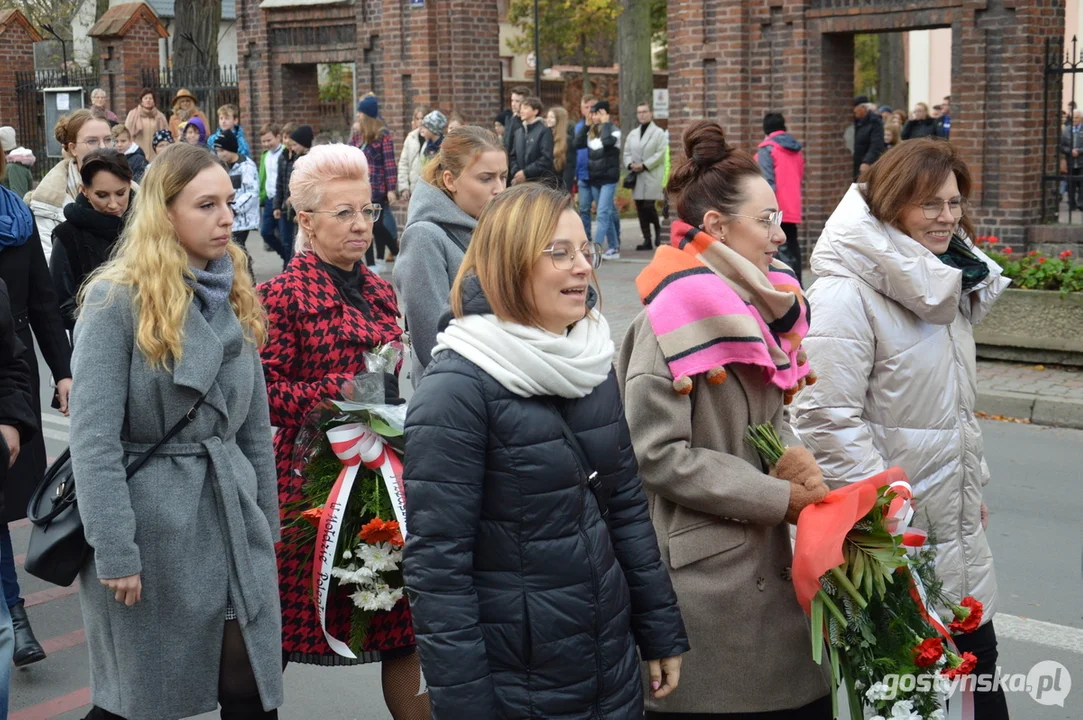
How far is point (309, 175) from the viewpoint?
427 cm

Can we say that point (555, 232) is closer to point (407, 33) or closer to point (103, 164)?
point (103, 164)

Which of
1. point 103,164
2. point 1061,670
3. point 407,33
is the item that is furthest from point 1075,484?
point 407,33

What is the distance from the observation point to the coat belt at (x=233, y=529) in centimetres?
361

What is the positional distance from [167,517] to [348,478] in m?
0.58

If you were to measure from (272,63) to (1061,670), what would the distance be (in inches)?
785

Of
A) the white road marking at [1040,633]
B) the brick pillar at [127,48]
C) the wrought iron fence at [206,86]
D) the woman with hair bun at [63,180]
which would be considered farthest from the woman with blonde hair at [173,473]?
the brick pillar at [127,48]

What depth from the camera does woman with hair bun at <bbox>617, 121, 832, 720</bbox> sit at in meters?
3.30

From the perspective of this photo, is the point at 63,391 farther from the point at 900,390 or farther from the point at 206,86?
the point at 206,86

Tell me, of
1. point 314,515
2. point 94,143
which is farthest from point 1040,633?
point 94,143

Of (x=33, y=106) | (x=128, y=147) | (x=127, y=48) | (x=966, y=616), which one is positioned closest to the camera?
(x=966, y=616)

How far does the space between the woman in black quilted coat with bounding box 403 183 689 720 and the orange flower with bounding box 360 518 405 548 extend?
98 centimetres

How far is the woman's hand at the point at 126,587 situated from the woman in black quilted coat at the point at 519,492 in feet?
3.21

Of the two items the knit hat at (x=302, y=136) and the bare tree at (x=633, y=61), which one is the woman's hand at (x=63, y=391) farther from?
the bare tree at (x=633, y=61)

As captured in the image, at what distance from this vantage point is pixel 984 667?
3.89 meters
